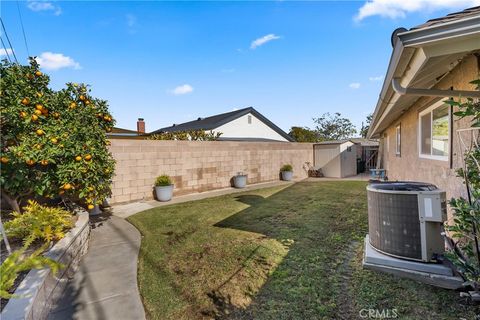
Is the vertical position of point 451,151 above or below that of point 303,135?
below

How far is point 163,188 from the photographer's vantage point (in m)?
8.84

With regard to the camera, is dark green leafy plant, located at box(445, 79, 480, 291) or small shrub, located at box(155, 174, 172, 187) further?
small shrub, located at box(155, 174, 172, 187)

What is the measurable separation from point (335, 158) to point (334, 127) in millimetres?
28832

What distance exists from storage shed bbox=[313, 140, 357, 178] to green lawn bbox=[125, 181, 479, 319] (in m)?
9.95

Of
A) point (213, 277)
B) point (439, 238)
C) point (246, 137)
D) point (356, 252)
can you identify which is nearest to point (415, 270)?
point (439, 238)

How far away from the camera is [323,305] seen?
104 inches

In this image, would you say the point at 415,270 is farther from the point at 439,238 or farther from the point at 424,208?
the point at 424,208

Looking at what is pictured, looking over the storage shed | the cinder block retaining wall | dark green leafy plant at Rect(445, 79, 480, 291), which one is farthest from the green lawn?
the storage shed

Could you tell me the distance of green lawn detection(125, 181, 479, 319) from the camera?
102 inches

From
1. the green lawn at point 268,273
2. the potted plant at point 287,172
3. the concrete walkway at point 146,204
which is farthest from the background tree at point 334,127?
the green lawn at point 268,273

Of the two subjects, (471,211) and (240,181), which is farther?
(240,181)

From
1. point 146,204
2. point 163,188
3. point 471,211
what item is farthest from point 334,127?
point 471,211

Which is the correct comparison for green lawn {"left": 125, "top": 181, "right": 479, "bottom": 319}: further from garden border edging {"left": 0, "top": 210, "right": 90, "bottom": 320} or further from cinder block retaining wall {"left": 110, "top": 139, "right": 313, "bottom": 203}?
cinder block retaining wall {"left": 110, "top": 139, "right": 313, "bottom": 203}

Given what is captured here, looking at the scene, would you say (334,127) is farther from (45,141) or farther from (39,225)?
(39,225)
